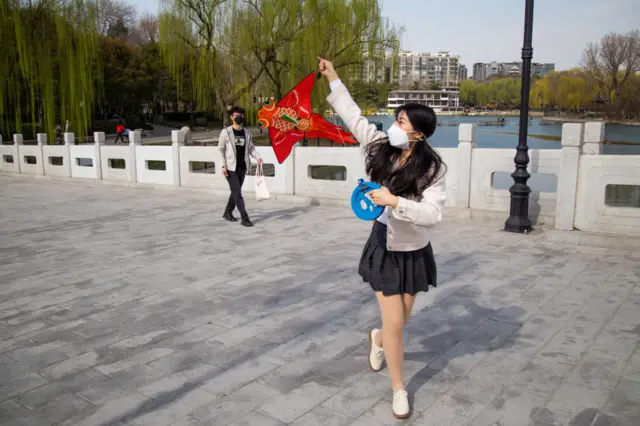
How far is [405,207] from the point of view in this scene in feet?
7.89

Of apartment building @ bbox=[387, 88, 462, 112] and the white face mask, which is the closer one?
the white face mask

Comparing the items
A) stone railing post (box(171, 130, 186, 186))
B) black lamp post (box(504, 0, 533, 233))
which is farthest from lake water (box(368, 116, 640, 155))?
black lamp post (box(504, 0, 533, 233))

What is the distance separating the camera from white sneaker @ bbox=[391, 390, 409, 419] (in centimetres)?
268

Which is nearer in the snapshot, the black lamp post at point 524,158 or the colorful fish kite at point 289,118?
the black lamp post at point 524,158

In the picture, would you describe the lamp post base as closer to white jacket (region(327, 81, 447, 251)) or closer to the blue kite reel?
white jacket (region(327, 81, 447, 251))

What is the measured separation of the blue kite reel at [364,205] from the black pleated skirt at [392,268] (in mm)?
206

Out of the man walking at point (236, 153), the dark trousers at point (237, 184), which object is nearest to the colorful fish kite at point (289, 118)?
the man walking at point (236, 153)

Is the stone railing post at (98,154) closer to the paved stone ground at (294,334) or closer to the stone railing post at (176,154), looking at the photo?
the stone railing post at (176,154)

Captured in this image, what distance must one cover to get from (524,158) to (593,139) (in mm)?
816

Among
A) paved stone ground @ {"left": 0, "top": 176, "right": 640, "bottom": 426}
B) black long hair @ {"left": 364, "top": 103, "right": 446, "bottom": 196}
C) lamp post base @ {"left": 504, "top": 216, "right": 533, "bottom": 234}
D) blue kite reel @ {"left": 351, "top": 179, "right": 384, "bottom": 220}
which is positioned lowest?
paved stone ground @ {"left": 0, "top": 176, "right": 640, "bottom": 426}

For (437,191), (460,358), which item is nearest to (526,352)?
(460,358)

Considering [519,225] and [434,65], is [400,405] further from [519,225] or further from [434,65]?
[434,65]

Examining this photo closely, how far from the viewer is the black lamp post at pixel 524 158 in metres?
6.92

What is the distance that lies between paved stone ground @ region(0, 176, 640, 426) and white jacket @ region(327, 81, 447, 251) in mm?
893
